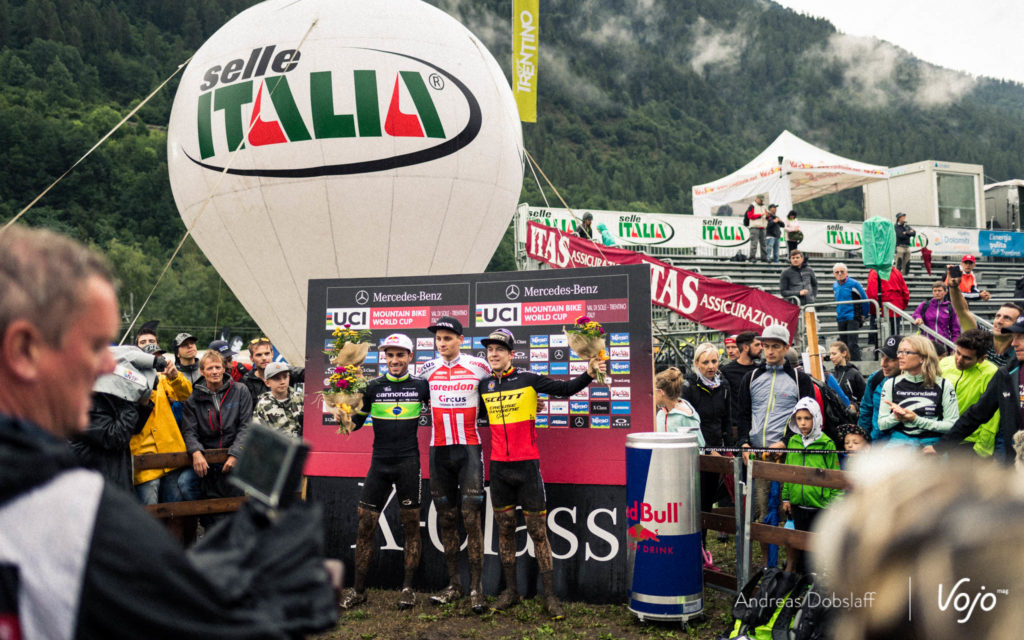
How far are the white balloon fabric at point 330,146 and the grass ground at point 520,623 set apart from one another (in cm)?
511

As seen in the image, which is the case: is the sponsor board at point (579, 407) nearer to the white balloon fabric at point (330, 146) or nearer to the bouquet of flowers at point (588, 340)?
the bouquet of flowers at point (588, 340)

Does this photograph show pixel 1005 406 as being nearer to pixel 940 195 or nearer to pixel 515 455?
pixel 515 455

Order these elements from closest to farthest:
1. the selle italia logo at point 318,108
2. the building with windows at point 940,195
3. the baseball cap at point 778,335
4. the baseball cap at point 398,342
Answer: the baseball cap at point 398,342 → the baseball cap at point 778,335 → the selle italia logo at point 318,108 → the building with windows at point 940,195

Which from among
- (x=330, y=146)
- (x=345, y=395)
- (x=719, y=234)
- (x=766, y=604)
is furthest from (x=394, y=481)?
(x=719, y=234)

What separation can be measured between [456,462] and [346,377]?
4.21 ft

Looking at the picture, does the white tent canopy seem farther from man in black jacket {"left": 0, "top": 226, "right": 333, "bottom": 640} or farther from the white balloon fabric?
man in black jacket {"left": 0, "top": 226, "right": 333, "bottom": 640}

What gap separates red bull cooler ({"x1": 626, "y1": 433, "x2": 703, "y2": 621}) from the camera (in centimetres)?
584

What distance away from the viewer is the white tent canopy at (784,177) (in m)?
29.4

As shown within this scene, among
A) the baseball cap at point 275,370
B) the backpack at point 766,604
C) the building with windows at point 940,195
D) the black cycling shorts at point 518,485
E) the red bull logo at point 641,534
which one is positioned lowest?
the backpack at point 766,604

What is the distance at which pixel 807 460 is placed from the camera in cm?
649

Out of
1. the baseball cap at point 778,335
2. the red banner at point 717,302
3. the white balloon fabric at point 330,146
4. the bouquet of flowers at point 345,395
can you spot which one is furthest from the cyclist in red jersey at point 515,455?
the red banner at point 717,302

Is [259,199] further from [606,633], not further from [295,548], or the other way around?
[295,548]

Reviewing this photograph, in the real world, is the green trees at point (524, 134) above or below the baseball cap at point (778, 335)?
above

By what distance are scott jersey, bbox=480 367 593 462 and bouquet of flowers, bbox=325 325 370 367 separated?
142 centimetres
